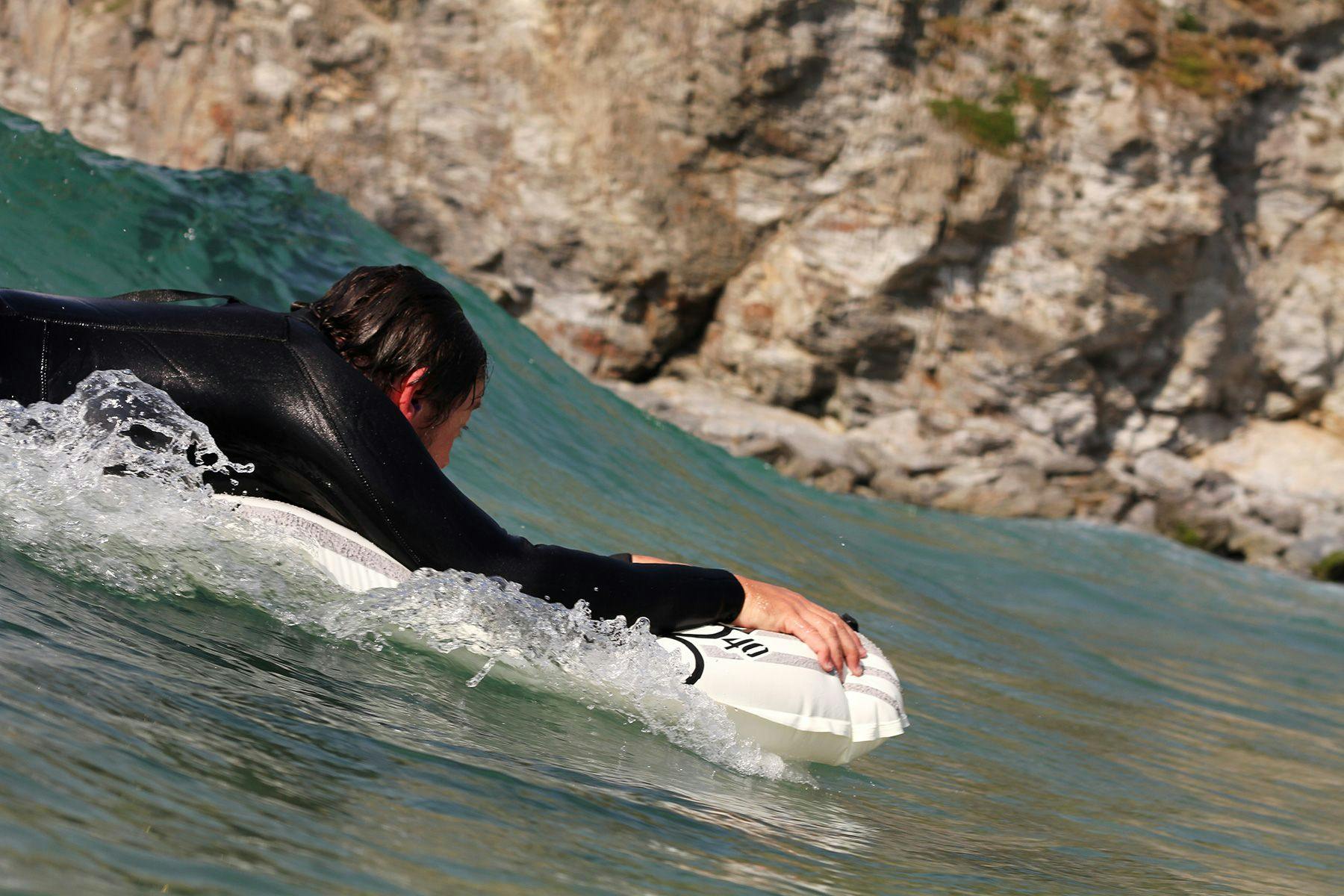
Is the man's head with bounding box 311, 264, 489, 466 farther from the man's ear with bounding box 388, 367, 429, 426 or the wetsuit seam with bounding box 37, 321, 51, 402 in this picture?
→ the wetsuit seam with bounding box 37, 321, 51, 402

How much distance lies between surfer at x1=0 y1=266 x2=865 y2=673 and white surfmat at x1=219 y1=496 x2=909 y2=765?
72 mm

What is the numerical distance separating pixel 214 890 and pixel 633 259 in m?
15.5

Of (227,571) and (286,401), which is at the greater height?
(286,401)

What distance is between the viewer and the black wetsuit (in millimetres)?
2162

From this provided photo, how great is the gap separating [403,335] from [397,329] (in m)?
0.02

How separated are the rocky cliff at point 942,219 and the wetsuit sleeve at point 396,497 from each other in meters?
13.1

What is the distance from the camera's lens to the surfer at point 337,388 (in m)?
2.17

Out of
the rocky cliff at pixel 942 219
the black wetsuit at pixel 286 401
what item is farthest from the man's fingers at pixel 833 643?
the rocky cliff at pixel 942 219

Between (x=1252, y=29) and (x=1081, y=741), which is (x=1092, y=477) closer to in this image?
(x=1252, y=29)

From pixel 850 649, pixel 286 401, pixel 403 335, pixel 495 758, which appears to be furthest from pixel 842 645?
pixel 286 401

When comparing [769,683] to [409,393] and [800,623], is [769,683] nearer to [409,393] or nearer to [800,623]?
[800,623]

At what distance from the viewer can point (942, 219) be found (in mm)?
16094

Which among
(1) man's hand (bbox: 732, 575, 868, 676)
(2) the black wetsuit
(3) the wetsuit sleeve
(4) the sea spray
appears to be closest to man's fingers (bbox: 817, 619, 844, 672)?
(1) man's hand (bbox: 732, 575, 868, 676)

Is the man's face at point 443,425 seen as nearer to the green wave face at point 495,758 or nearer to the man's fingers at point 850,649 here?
the green wave face at point 495,758
